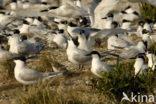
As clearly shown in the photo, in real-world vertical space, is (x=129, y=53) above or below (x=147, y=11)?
below

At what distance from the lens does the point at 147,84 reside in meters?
5.50

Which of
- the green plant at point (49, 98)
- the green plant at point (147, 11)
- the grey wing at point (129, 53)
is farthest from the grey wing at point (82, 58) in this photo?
the green plant at point (147, 11)

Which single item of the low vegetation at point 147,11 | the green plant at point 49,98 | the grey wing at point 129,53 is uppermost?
the low vegetation at point 147,11

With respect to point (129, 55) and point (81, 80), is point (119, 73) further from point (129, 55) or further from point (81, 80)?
point (129, 55)

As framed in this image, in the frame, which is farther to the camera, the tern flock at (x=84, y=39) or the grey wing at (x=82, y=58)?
the grey wing at (x=82, y=58)

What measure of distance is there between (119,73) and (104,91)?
0.33 metres

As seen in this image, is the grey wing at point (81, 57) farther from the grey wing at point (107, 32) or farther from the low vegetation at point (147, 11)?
the low vegetation at point (147, 11)

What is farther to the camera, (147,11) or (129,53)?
(147,11)

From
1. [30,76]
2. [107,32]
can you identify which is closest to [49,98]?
[30,76]

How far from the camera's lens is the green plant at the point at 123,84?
5.45 m

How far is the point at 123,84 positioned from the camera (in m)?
5.44

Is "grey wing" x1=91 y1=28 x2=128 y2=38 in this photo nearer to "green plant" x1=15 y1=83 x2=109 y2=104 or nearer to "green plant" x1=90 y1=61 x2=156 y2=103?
"green plant" x1=90 y1=61 x2=156 y2=103

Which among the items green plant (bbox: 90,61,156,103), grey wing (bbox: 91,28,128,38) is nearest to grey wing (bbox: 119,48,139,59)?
grey wing (bbox: 91,28,128,38)

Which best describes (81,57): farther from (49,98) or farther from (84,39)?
(49,98)
